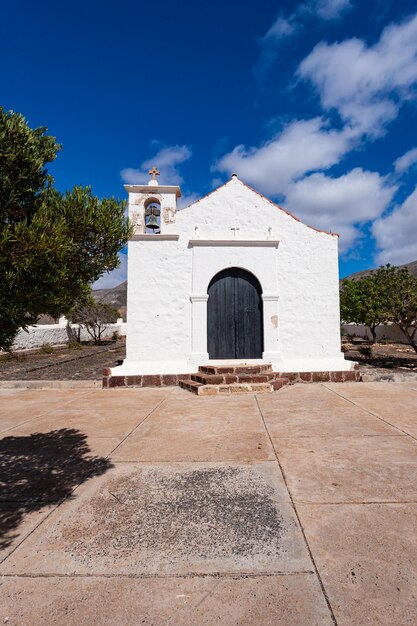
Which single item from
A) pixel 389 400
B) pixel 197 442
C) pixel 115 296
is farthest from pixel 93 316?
pixel 115 296

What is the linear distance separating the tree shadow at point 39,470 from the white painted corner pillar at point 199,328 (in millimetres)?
4494

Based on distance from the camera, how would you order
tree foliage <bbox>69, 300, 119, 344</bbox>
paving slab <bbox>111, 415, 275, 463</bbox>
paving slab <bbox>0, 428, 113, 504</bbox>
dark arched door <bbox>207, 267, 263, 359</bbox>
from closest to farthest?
paving slab <bbox>0, 428, 113, 504</bbox> < paving slab <bbox>111, 415, 275, 463</bbox> < dark arched door <bbox>207, 267, 263, 359</bbox> < tree foliage <bbox>69, 300, 119, 344</bbox>

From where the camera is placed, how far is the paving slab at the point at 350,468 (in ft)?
10.2

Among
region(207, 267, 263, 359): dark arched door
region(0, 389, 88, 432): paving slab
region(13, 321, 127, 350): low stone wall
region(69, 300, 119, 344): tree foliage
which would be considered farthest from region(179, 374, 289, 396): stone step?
region(69, 300, 119, 344): tree foliage

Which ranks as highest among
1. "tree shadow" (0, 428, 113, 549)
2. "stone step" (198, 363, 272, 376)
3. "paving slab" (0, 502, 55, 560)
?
"stone step" (198, 363, 272, 376)

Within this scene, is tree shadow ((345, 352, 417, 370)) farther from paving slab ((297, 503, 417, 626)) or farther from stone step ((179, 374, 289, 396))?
paving slab ((297, 503, 417, 626))

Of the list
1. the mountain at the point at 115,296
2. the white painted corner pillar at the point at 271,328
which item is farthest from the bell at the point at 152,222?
the mountain at the point at 115,296

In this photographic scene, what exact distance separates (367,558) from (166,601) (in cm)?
128

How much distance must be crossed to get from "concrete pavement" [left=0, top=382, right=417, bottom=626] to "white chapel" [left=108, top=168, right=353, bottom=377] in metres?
3.96

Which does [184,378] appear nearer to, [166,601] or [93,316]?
[166,601]

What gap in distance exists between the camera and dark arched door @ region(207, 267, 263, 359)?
9.48 m

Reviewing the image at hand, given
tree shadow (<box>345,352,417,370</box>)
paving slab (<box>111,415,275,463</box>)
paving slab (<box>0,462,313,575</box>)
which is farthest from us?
tree shadow (<box>345,352,417,370</box>)

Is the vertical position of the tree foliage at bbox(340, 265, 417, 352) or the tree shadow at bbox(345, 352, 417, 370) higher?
the tree foliage at bbox(340, 265, 417, 352)

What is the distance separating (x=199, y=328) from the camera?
928 centimetres
